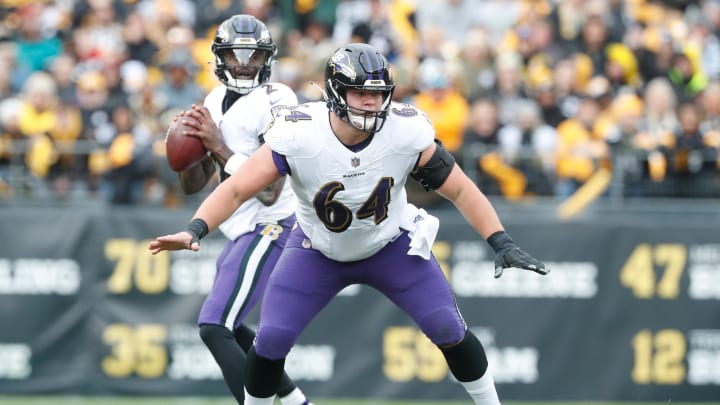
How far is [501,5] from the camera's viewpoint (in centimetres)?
1351

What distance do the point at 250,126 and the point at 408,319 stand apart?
11.8 feet

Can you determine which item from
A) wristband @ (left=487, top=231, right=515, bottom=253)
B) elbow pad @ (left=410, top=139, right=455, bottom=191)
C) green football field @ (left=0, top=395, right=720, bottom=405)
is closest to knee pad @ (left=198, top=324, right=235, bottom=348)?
elbow pad @ (left=410, top=139, right=455, bottom=191)

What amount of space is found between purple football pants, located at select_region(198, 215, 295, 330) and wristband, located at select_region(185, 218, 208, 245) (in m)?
0.78

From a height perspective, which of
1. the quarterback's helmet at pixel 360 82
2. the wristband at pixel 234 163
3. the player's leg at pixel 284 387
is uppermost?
the quarterback's helmet at pixel 360 82

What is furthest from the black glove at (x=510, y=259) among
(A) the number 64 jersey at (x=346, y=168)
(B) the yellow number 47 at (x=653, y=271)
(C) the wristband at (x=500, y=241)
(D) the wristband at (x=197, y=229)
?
(B) the yellow number 47 at (x=653, y=271)

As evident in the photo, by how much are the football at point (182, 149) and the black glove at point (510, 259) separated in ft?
5.43

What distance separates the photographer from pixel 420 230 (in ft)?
→ 20.1

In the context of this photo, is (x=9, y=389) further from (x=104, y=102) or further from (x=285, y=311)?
(x=285, y=311)

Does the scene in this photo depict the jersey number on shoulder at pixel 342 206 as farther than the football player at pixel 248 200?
No

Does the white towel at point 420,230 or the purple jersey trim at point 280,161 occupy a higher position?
the purple jersey trim at point 280,161

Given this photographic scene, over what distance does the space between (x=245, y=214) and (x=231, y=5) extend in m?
7.19

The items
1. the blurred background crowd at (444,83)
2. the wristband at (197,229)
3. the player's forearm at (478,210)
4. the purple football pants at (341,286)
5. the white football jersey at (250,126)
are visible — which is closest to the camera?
the wristband at (197,229)

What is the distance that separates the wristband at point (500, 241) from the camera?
6.00 metres

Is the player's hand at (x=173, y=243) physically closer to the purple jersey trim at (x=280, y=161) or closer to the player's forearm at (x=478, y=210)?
the purple jersey trim at (x=280, y=161)
